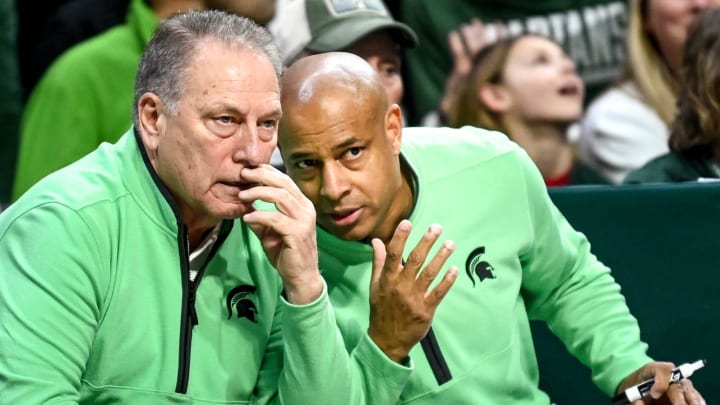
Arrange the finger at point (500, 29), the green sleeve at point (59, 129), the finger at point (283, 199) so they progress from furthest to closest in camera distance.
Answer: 1. the finger at point (500, 29)
2. the green sleeve at point (59, 129)
3. the finger at point (283, 199)

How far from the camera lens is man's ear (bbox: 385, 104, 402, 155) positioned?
10.3ft

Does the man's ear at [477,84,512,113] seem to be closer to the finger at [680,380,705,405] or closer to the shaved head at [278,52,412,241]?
the shaved head at [278,52,412,241]

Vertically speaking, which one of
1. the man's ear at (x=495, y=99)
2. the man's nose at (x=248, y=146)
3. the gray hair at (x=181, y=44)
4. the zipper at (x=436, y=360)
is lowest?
the man's ear at (x=495, y=99)

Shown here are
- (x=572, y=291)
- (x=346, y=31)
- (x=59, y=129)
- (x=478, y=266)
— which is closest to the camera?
(x=478, y=266)

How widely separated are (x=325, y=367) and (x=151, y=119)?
0.55 metres

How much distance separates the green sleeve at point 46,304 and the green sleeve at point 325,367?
36cm

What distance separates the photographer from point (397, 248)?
2844mm

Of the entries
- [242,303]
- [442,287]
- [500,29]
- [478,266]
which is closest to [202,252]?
[242,303]

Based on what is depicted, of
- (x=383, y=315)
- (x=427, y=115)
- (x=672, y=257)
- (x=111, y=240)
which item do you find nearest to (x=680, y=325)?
(x=672, y=257)

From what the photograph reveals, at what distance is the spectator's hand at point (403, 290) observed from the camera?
2852 millimetres

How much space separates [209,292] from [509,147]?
2.63ft

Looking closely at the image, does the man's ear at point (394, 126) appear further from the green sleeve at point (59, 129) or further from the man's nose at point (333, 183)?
the green sleeve at point (59, 129)

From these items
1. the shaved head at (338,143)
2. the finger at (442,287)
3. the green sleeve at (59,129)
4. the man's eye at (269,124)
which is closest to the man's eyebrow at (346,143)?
the shaved head at (338,143)

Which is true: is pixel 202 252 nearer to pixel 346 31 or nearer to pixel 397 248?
pixel 397 248
